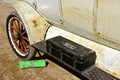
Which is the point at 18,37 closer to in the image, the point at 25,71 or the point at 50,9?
the point at 25,71

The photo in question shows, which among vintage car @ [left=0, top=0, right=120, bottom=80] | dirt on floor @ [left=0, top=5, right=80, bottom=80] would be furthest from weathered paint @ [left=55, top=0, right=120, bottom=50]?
dirt on floor @ [left=0, top=5, right=80, bottom=80]

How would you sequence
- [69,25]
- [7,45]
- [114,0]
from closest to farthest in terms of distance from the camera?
[114,0] → [69,25] → [7,45]

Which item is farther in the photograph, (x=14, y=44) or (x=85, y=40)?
(x=14, y=44)

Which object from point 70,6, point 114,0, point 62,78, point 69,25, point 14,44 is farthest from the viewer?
point 14,44

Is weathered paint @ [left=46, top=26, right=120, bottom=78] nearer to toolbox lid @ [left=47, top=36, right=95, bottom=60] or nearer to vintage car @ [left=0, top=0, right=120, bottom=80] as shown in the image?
vintage car @ [left=0, top=0, right=120, bottom=80]

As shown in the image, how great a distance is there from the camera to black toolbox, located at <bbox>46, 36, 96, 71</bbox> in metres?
3.36

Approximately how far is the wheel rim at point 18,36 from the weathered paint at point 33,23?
0.28 m

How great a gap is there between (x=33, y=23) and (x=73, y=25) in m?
0.80

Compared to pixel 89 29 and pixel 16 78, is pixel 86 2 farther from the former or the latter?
pixel 16 78

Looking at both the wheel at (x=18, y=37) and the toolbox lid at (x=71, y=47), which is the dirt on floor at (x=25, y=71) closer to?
the wheel at (x=18, y=37)

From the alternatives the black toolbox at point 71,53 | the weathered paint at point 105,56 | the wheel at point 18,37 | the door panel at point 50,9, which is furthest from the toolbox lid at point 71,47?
the wheel at point 18,37

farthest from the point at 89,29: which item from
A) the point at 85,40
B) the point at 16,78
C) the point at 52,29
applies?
the point at 16,78

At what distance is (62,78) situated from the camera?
4.17m

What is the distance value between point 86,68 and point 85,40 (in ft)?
1.67
